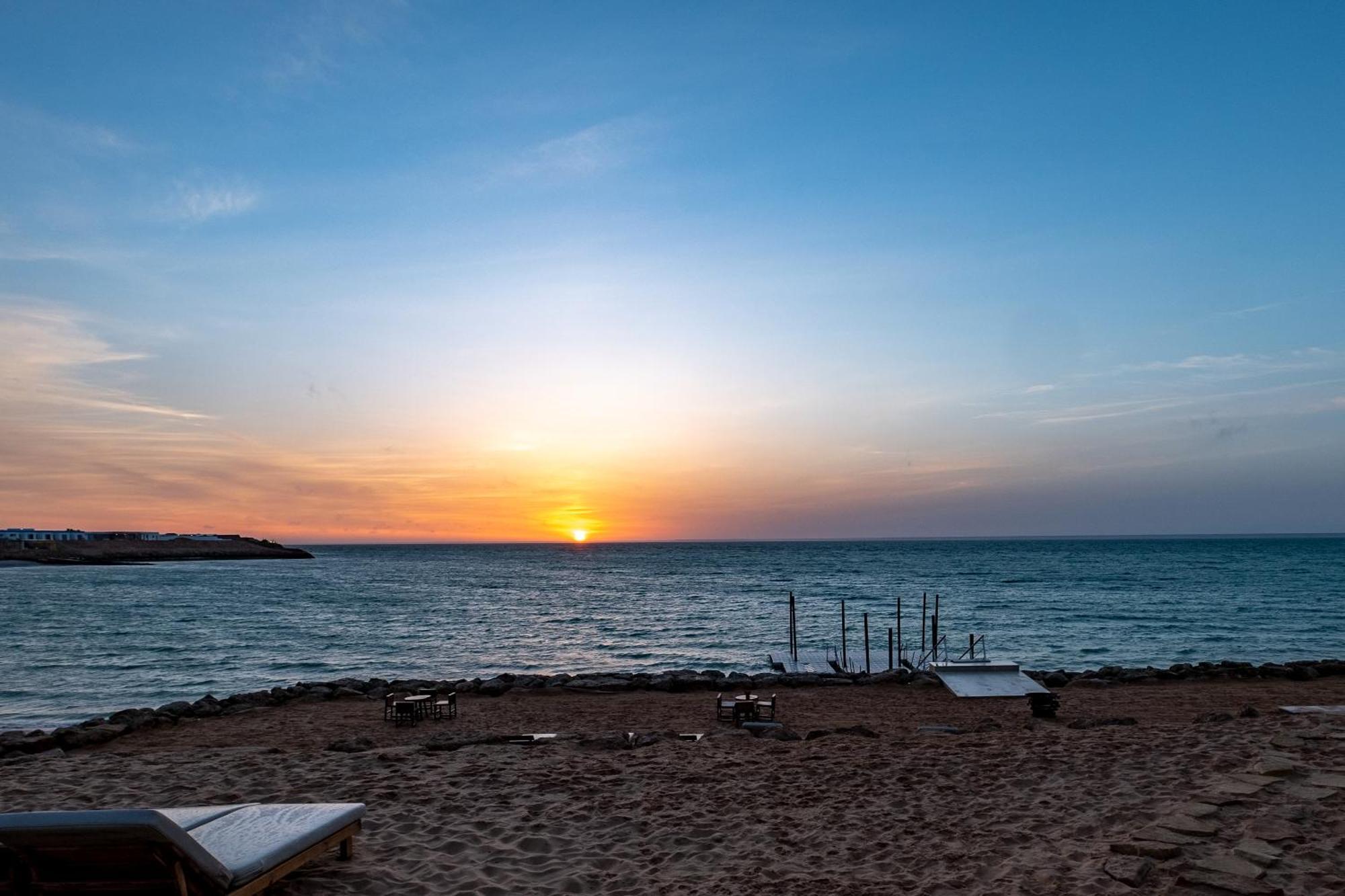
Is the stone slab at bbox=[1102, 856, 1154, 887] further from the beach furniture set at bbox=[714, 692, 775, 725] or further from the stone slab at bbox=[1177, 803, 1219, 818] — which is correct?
the beach furniture set at bbox=[714, 692, 775, 725]

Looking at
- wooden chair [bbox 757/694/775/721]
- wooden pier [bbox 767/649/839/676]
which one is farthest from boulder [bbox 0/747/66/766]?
wooden pier [bbox 767/649/839/676]

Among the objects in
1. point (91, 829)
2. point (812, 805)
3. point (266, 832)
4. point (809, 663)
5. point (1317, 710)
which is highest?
point (91, 829)

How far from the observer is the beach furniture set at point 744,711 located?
15445 millimetres

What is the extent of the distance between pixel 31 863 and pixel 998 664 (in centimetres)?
1702

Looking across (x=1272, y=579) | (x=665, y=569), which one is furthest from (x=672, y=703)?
(x=665, y=569)

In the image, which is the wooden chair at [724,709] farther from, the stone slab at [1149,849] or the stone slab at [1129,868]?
the stone slab at [1129,868]

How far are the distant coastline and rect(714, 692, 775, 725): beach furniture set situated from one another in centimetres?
12912

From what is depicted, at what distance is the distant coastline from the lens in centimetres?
12162

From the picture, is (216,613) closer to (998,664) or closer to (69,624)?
(69,624)

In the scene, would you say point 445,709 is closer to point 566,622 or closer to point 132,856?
point 132,856

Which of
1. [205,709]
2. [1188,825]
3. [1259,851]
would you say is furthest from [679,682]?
[1259,851]

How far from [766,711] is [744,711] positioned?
63cm

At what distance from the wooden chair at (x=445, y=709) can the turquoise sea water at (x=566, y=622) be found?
9497mm

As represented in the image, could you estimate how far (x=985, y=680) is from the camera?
17328 mm
